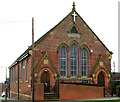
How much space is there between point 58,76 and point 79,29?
7.51 m

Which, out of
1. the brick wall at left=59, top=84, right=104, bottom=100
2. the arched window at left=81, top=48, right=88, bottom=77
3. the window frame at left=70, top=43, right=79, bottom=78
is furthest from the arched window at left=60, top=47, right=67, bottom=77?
the brick wall at left=59, top=84, right=104, bottom=100

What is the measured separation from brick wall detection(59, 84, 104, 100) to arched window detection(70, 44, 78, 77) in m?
4.13

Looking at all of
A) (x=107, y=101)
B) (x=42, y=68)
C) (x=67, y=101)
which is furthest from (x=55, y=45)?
(x=107, y=101)

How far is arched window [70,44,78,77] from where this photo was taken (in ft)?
113

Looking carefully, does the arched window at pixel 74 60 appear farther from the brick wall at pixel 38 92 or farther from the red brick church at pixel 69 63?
the brick wall at pixel 38 92

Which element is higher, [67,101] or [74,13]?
[74,13]

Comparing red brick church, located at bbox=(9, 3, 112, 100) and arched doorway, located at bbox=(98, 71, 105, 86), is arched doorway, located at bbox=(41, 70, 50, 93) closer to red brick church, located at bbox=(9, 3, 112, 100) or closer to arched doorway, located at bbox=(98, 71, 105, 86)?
red brick church, located at bbox=(9, 3, 112, 100)

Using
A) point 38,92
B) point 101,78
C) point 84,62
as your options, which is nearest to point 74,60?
point 84,62

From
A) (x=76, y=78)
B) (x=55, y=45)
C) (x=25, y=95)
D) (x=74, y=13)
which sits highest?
(x=74, y=13)

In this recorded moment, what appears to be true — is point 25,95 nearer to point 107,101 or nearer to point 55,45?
point 55,45

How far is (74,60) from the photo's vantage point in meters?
34.7

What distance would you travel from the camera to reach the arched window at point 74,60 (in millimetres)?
34500

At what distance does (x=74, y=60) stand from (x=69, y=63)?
3.25ft

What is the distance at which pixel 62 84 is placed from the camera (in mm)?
28812
